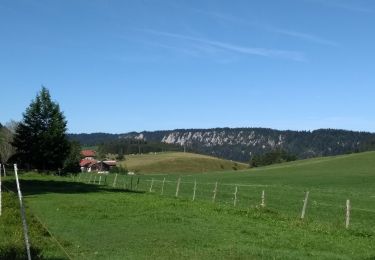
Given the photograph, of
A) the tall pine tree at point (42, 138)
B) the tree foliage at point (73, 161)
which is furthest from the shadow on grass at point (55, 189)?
the tree foliage at point (73, 161)

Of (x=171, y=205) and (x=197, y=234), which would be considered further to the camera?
(x=171, y=205)

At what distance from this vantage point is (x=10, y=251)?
1291 cm

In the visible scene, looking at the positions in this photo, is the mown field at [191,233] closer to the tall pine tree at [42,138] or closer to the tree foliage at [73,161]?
the tall pine tree at [42,138]

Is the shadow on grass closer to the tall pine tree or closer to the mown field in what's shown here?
the mown field

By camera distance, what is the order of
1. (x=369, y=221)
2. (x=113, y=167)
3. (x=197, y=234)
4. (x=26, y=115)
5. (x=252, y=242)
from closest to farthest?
(x=252, y=242), (x=197, y=234), (x=369, y=221), (x=26, y=115), (x=113, y=167)

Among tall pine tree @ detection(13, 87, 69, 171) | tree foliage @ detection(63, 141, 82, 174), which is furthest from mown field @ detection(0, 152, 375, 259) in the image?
tree foliage @ detection(63, 141, 82, 174)

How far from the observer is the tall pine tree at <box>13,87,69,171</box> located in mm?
81375

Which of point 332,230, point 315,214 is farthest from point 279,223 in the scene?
point 315,214

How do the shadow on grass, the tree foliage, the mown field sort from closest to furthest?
1. the mown field
2. the shadow on grass
3. the tree foliage

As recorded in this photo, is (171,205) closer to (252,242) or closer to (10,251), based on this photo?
(252,242)

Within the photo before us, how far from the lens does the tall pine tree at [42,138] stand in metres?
81.4

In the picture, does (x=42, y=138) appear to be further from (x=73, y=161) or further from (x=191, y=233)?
(x=191, y=233)

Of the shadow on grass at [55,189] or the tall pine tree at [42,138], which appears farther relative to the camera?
the tall pine tree at [42,138]

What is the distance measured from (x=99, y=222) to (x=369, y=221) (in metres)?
14.0
